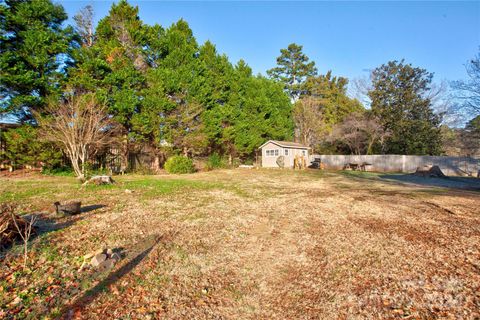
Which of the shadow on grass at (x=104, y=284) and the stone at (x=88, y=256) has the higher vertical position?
the stone at (x=88, y=256)

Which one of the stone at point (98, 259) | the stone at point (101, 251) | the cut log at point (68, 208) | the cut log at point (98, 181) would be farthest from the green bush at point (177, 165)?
the stone at point (98, 259)

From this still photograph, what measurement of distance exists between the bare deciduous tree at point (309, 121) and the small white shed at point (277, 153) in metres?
6.93

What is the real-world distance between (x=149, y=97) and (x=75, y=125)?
5.38 m

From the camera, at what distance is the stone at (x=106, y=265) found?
3169 mm

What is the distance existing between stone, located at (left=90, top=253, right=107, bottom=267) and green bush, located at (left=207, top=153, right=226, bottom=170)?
16.5 meters

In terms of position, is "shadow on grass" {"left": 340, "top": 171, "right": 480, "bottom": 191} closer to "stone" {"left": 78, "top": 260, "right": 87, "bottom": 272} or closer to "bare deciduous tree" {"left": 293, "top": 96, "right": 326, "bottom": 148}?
"stone" {"left": 78, "top": 260, "right": 87, "bottom": 272}

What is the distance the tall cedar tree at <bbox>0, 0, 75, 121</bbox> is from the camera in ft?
38.9

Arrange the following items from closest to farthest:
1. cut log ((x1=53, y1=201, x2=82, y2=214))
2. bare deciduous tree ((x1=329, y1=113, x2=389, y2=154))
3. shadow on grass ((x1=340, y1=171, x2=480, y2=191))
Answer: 1. cut log ((x1=53, y1=201, x2=82, y2=214))
2. shadow on grass ((x1=340, y1=171, x2=480, y2=191))
3. bare deciduous tree ((x1=329, y1=113, x2=389, y2=154))

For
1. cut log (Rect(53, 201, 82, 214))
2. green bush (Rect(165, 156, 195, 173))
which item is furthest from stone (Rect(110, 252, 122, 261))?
green bush (Rect(165, 156, 195, 173))

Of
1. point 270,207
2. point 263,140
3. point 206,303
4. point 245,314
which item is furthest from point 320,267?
point 263,140

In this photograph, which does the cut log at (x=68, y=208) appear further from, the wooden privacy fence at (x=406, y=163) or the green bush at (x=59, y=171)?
the wooden privacy fence at (x=406, y=163)

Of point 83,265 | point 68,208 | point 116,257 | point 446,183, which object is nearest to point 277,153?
point 446,183

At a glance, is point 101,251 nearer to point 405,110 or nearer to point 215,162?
point 215,162

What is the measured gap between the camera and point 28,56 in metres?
12.2
